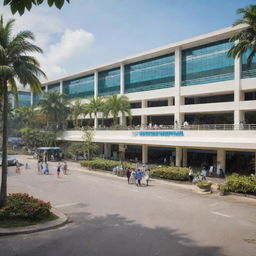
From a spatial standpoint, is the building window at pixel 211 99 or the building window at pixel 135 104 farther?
the building window at pixel 135 104

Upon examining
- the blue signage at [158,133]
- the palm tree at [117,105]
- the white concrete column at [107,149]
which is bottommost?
the white concrete column at [107,149]

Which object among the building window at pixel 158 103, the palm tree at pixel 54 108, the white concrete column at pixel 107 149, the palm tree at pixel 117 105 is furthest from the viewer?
the palm tree at pixel 54 108

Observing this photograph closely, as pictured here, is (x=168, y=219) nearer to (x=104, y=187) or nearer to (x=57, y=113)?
(x=104, y=187)

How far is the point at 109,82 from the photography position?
4925 centimetres

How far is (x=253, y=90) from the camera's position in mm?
31422

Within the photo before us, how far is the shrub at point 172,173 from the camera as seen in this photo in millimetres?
25984

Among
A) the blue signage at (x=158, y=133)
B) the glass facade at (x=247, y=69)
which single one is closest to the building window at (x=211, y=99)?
the glass facade at (x=247, y=69)

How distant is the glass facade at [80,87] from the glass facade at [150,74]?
34.0 feet

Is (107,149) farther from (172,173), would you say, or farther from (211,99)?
(172,173)

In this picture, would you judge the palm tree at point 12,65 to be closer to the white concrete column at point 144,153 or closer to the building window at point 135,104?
the white concrete column at point 144,153

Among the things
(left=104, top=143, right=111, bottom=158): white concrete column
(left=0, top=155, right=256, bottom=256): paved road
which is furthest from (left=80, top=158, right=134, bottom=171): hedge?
(left=104, top=143, right=111, bottom=158): white concrete column

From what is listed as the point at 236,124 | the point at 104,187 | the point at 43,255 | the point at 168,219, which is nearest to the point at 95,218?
the point at 168,219

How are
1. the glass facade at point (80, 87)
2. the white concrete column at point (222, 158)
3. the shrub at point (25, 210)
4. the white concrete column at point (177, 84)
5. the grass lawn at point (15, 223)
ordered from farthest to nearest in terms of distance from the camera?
1. the glass facade at point (80, 87)
2. the white concrete column at point (177, 84)
3. the white concrete column at point (222, 158)
4. the shrub at point (25, 210)
5. the grass lawn at point (15, 223)

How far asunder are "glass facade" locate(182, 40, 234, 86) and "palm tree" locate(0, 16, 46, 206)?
75.6ft
